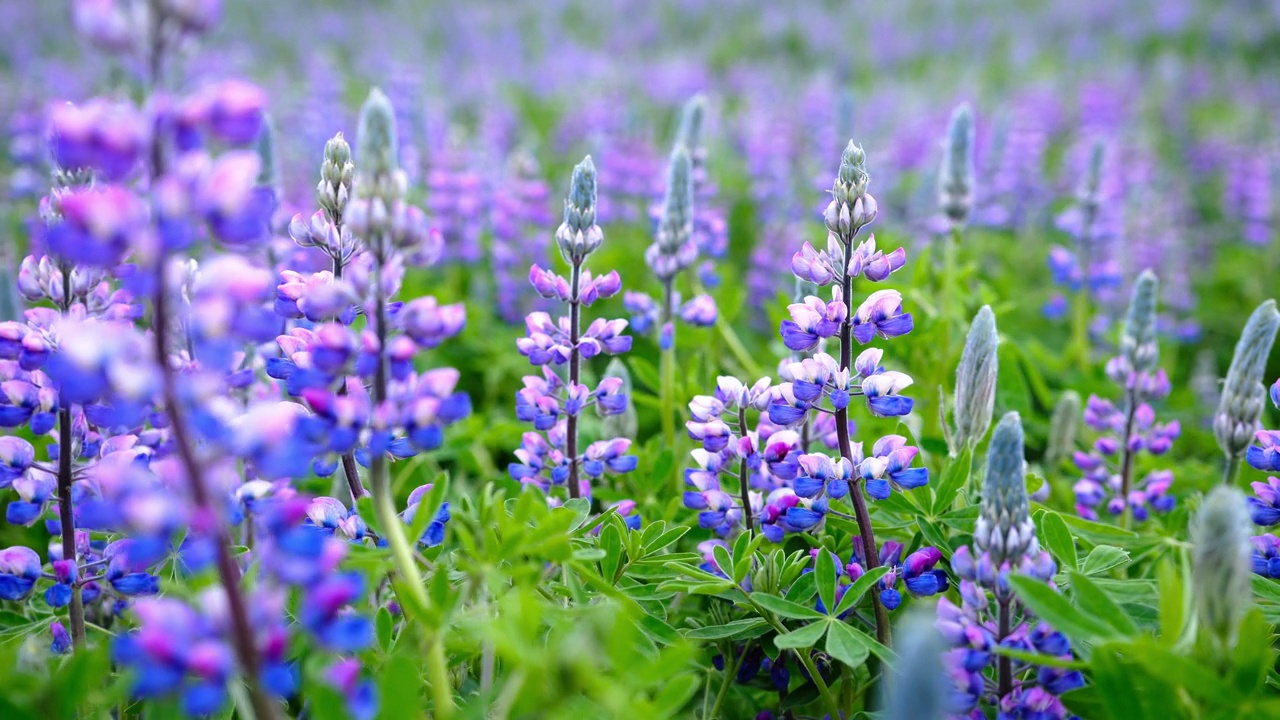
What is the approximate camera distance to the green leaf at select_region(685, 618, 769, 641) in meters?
1.59

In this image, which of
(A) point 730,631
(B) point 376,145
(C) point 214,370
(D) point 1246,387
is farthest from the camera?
(D) point 1246,387

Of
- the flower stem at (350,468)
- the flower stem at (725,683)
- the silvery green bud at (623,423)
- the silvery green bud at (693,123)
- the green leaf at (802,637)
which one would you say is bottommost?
the flower stem at (725,683)

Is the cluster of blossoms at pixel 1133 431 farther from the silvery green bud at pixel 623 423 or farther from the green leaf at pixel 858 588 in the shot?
the silvery green bud at pixel 623 423

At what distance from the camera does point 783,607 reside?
153 cm

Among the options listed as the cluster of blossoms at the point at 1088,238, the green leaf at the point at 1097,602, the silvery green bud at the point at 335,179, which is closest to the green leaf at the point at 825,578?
the green leaf at the point at 1097,602

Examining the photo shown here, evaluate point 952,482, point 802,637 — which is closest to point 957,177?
point 952,482

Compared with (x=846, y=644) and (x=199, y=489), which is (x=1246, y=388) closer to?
(x=846, y=644)

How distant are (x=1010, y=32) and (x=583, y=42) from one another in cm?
582

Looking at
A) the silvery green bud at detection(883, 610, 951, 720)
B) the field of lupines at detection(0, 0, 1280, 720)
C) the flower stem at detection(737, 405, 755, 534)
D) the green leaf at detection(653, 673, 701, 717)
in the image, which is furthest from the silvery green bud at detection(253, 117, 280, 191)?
the silvery green bud at detection(883, 610, 951, 720)

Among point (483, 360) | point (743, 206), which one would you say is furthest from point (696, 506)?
point (743, 206)

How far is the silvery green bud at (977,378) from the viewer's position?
178 centimetres

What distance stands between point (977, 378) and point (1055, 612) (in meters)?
0.61

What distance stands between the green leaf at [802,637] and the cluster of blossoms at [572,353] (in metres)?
0.48

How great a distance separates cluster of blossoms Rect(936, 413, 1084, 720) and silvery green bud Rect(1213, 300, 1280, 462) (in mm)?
729
